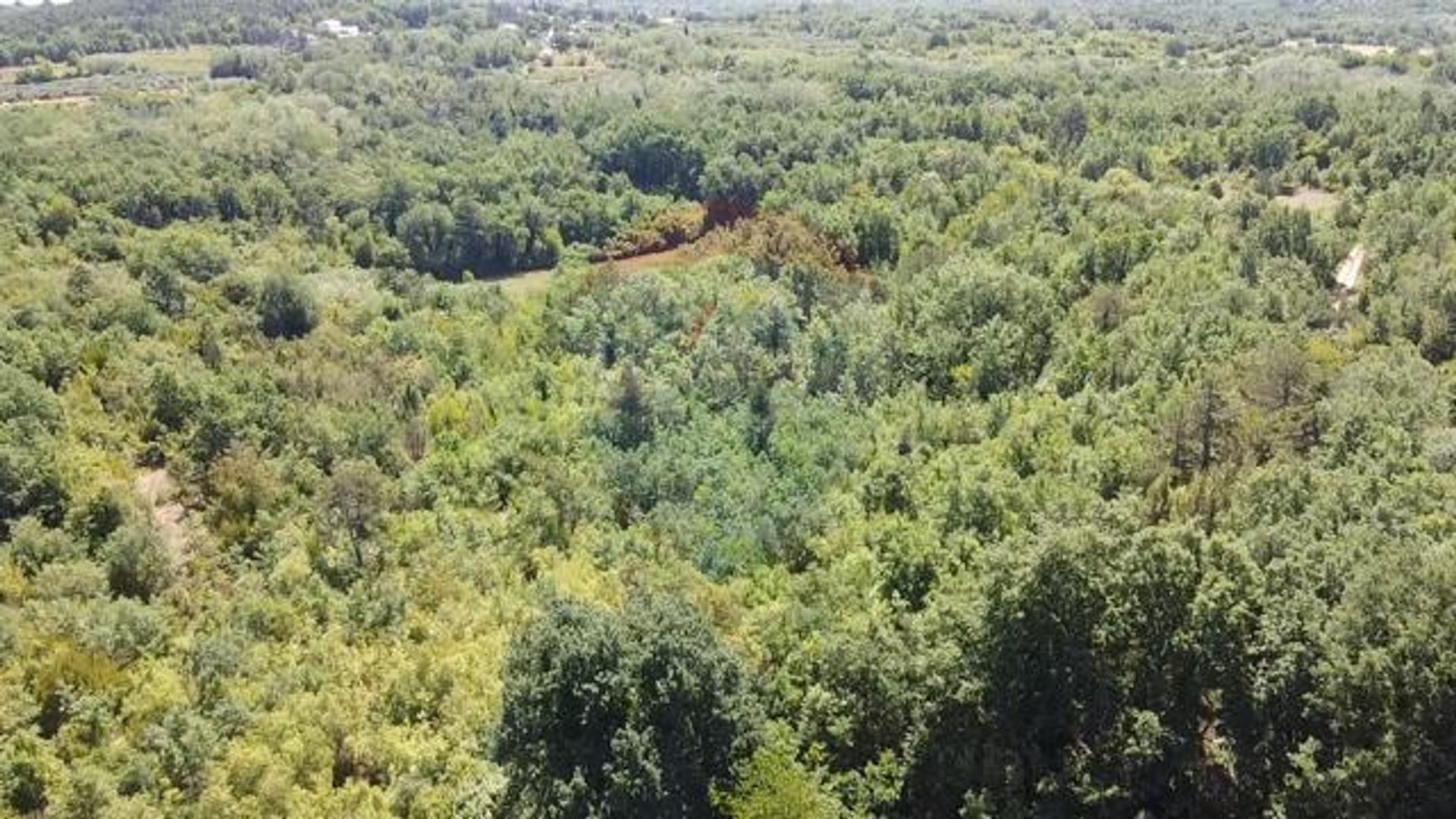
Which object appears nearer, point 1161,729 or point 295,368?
point 1161,729

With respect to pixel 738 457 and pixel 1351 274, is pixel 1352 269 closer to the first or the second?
pixel 1351 274

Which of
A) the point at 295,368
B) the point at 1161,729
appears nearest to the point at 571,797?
the point at 1161,729

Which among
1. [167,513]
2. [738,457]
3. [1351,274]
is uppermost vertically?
[1351,274]

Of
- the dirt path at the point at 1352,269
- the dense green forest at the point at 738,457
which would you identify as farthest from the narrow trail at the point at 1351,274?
the dense green forest at the point at 738,457

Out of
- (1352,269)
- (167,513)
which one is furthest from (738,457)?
(1352,269)

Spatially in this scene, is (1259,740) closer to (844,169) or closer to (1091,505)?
(1091,505)

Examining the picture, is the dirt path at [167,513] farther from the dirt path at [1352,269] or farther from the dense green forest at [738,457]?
the dirt path at [1352,269]
